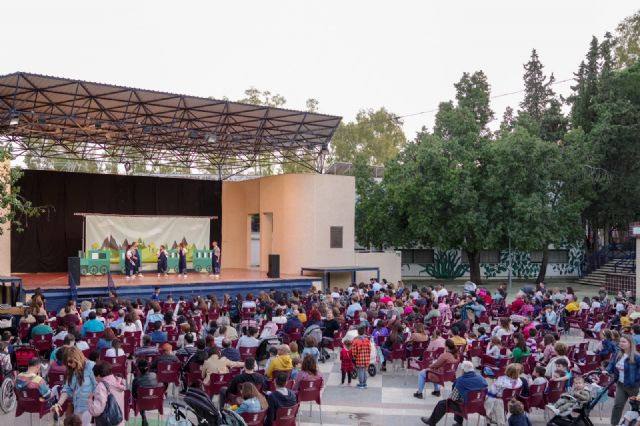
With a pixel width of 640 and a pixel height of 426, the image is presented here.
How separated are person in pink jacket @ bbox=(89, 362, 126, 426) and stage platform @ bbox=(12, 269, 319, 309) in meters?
13.3

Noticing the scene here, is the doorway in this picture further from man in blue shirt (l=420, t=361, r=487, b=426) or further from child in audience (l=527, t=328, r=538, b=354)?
man in blue shirt (l=420, t=361, r=487, b=426)

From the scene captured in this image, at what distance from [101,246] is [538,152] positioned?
1828 centimetres

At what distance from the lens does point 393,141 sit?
195ft

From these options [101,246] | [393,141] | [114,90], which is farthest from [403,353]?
[393,141]

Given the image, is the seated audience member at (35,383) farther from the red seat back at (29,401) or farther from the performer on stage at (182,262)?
the performer on stage at (182,262)

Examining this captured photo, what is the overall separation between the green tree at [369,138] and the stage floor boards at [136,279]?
33.2 meters

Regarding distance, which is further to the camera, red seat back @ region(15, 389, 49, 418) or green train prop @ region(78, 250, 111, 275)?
green train prop @ region(78, 250, 111, 275)

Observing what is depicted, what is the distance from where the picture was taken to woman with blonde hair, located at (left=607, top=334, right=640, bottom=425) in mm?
8000

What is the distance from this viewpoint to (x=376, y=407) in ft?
31.9

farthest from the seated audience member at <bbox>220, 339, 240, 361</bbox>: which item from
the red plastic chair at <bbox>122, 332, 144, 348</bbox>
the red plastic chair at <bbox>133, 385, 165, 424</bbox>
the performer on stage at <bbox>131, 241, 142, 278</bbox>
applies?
the performer on stage at <bbox>131, 241, 142, 278</bbox>

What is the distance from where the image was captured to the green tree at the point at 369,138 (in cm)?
5819

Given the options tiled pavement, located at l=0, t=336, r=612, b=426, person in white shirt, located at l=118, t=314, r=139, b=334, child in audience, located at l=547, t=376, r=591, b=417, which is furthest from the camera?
person in white shirt, located at l=118, t=314, r=139, b=334

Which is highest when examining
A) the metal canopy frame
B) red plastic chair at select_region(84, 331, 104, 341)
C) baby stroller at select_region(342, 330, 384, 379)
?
the metal canopy frame

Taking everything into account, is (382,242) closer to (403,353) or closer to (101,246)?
(101,246)
